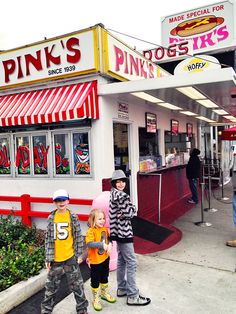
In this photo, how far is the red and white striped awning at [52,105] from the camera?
5270 mm

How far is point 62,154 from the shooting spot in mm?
6238

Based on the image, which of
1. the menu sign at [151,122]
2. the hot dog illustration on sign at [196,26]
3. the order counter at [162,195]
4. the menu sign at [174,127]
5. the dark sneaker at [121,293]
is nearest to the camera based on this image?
the dark sneaker at [121,293]

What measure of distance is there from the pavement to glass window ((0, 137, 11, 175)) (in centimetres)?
374

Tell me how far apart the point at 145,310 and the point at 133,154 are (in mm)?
3967

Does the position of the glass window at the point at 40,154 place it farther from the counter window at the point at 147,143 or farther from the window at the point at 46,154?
the counter window at the point at 147,143

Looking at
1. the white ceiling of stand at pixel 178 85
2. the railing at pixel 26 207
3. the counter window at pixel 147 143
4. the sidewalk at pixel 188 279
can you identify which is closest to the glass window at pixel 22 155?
the railing at pixel 26 207

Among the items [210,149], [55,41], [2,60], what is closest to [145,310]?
[55,41]

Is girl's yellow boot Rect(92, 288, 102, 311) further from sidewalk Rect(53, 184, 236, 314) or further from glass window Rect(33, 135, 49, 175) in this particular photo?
glass window Rect(33, 135, 49, 175)

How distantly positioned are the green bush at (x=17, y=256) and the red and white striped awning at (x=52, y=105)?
2088 mm

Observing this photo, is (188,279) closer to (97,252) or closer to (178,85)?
(97,252)

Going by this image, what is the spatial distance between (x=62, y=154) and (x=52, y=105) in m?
1.11

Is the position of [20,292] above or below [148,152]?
below

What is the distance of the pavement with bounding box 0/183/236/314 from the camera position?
3.46m

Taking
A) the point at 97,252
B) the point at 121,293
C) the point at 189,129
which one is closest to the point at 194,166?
the point at 189,129
